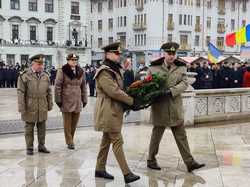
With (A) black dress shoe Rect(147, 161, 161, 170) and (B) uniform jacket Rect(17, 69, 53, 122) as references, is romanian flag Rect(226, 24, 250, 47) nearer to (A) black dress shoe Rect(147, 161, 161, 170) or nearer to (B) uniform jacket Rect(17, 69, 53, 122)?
(B) uniform jacket Rect(17, 69, 53, 122)

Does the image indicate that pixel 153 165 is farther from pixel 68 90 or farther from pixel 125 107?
pixel 68 90

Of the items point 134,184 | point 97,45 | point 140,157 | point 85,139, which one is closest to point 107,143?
point 134,184

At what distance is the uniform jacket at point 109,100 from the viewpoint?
6.79 m

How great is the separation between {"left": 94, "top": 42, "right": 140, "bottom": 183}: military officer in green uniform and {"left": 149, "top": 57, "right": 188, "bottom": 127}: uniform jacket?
743mm

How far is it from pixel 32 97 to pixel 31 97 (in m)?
0.02

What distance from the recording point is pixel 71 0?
2504 inches

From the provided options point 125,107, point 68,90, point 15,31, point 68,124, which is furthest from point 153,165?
Answer: point 15,31

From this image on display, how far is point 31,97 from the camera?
354 inches

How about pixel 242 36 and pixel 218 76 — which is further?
pixel 242 36

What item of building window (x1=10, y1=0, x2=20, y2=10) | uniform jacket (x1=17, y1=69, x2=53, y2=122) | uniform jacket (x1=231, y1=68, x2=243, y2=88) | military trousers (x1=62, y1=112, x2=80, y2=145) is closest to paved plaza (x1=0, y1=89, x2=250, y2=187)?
military trousers (x1=62, y1=112, x2=80, y2=145)

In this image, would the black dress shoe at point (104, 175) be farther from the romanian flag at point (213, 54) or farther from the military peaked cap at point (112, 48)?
the romanian flag at point (213, 54)

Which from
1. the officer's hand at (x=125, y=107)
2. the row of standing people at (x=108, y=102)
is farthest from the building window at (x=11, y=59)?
the officer's hand at (x=125, y=107)

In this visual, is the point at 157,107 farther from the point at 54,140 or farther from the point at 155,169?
the point at 54,140

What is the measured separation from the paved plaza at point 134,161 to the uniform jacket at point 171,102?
30.5 inches
